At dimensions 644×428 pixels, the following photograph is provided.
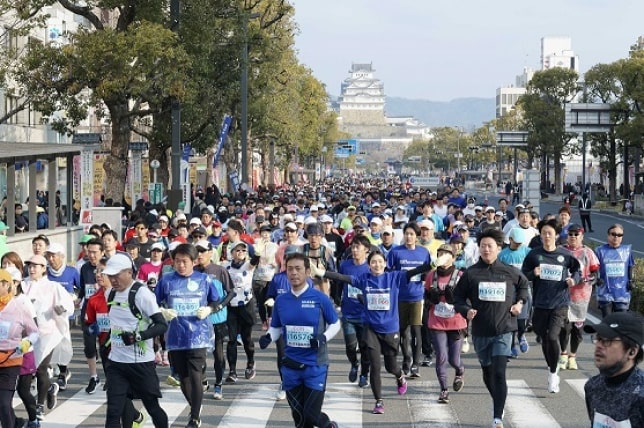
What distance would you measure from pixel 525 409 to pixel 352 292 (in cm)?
199

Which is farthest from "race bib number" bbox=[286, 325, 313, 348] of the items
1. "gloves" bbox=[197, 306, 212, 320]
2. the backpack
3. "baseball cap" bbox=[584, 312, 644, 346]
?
"baseball cap" bbox=[584, 312, 644, 346]

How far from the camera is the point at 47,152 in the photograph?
2175 cm

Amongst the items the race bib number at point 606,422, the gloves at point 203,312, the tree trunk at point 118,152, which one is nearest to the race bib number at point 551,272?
the gloves at point 203,312

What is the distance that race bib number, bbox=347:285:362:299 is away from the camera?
1084 cm

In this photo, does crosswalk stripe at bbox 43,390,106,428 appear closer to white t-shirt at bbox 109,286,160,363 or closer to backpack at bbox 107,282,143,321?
white t-shirt at bbox 109,286,160,363

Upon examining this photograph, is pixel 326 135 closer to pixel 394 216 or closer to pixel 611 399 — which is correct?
pixel 394 216

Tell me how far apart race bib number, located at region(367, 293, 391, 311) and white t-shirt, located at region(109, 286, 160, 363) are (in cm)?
274

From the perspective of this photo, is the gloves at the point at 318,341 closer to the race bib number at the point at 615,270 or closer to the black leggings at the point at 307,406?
the black leggings at the point at 307,406

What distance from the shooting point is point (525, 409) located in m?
10.6

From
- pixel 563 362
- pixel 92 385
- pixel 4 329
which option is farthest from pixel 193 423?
pixel 563 362

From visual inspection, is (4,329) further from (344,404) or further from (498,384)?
(498,384)

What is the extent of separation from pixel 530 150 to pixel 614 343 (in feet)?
294

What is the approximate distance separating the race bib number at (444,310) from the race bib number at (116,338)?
3.70 metres

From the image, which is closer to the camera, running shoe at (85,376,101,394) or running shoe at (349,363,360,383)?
running shoe at (85,376,101,394)
